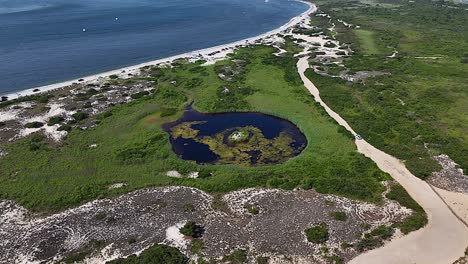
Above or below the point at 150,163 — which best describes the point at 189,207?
below

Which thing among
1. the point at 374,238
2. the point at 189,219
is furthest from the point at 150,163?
the point at 374,238

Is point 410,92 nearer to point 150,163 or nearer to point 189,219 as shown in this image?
point 150,163

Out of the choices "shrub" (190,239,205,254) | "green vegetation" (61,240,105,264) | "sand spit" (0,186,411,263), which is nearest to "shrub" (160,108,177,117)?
"sand spit" (0,186,411,263)

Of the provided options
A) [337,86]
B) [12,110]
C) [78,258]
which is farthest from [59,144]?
[337,86]

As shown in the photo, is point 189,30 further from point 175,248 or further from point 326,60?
point 175,248

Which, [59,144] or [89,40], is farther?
[89,40]

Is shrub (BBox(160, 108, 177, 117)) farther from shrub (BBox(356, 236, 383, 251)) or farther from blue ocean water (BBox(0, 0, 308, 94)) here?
shrub (BBox(356, 236, 383, 251))
